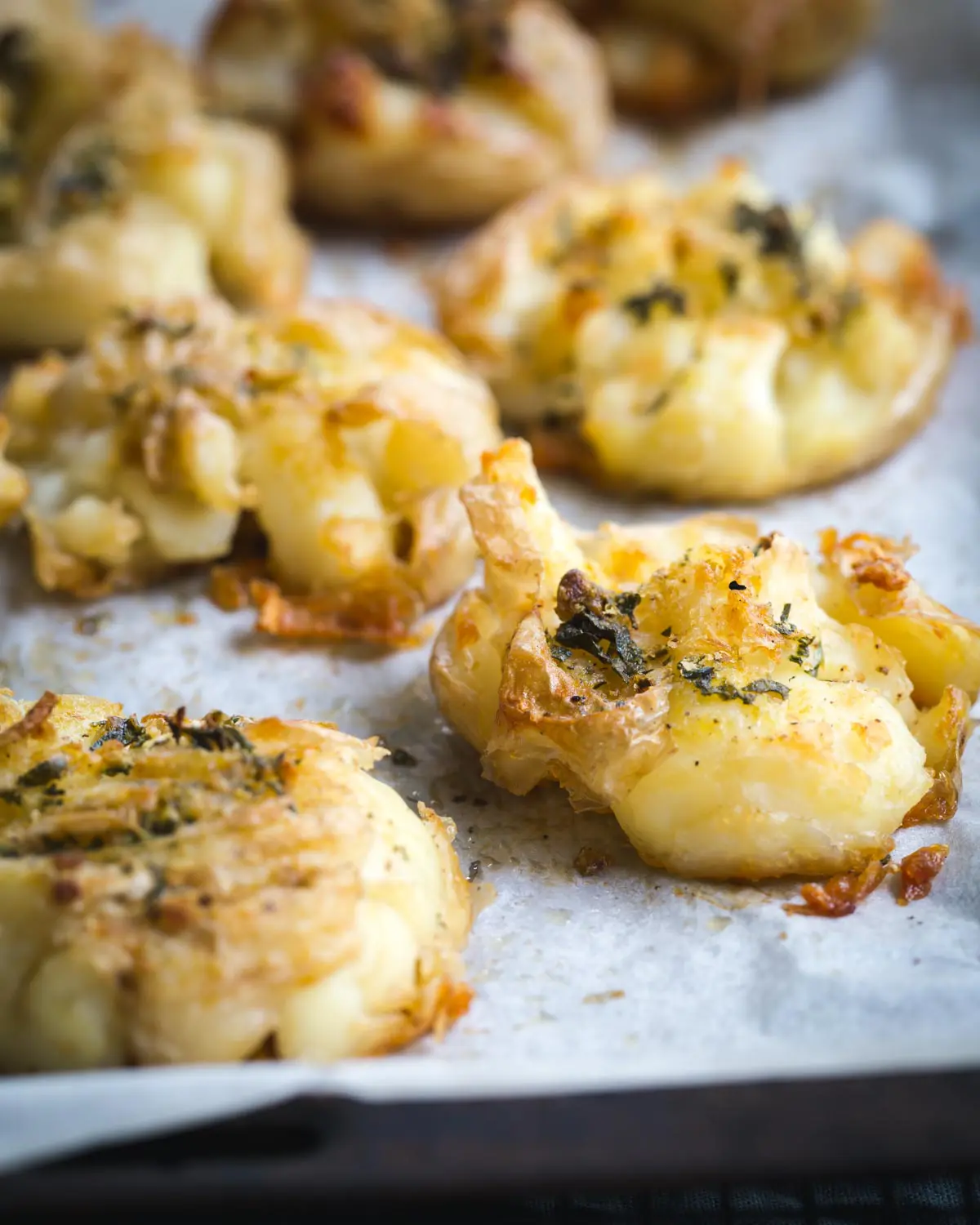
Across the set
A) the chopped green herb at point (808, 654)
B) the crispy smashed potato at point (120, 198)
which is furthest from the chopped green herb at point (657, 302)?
the chopped green herb at point (808, 654)

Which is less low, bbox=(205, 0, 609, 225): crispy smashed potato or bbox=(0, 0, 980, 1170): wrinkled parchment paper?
bbox=(205, 0, 609, 225): crispy smashed potato

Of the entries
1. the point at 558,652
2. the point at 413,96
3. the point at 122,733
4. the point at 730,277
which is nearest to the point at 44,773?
the point at 122,733

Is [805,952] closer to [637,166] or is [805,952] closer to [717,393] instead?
[717,393]

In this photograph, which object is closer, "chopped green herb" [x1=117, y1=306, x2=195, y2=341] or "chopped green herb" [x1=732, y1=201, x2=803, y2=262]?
"chopped green herb" [x1=117, y1=306, x2=195, y2=341]

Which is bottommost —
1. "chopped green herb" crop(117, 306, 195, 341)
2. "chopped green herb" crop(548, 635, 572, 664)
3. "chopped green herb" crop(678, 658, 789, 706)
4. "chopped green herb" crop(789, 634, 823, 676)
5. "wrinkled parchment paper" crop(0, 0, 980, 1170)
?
"wrinkled parchment paper" crop(0, 0, 980, 1170)

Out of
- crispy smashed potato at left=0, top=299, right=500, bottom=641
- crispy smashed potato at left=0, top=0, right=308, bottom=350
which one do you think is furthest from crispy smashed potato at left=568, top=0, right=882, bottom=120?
crispy smashed potato at left=0, top=299, right=500, bottom=641

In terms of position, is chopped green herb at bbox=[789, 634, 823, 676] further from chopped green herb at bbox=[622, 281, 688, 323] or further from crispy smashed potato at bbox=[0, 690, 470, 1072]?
chopped green herb at bbox=[622, 281, 688, 323]
